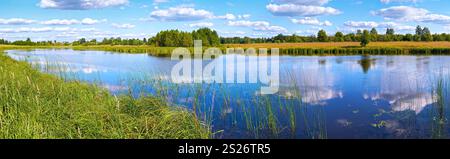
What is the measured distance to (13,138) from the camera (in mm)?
5316

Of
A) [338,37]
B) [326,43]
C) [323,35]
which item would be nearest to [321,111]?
[326,43]

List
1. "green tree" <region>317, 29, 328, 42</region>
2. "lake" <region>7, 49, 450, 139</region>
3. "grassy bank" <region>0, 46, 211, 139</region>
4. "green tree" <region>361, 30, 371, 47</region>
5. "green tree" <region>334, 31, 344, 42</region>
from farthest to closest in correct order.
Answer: "green tree" <region>334, 31, 344, 42</region> → "green tree" <region>317, 29, 328, 42</region> → "green tree" <region>361, 30, 371, 47</region> → "lake" <region>7, 49, 450, 139</region> → "grassy bank" <region>0, 46, 211, 139</region>

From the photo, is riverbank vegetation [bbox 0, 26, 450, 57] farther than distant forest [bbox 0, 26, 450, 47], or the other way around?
distant forest [bbox 0, 26, 450, 47]

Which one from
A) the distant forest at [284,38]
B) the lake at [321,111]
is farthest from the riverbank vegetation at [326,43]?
the lake at [321,111]

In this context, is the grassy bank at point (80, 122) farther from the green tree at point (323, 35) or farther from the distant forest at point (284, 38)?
the green tree at point (323, 35)

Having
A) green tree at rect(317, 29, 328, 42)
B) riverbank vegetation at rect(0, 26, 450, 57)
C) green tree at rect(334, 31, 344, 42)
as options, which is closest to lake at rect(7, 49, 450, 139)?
riverbank vegetation at rect(0, 26, 450, 57)

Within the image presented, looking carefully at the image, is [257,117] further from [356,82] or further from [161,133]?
[356,82]

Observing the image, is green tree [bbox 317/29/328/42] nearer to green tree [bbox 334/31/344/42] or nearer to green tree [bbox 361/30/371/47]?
green tree [bbox 334/31/344/42]

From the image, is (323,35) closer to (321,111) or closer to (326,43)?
(326,43)

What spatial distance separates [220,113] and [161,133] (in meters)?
3.49

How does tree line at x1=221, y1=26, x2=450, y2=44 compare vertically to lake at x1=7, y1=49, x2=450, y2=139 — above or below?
above
